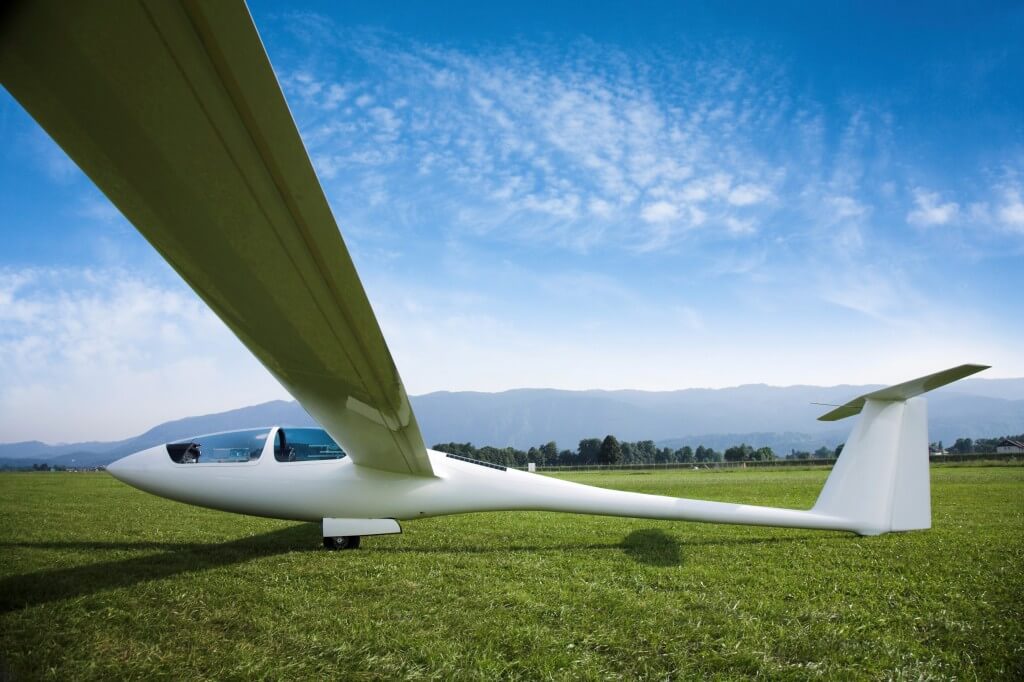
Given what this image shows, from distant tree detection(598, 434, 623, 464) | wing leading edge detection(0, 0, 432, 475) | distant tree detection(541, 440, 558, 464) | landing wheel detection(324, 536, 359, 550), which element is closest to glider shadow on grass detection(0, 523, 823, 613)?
landing wheel detection(324, 536, 359, 550)

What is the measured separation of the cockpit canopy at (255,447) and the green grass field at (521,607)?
3.92 ft

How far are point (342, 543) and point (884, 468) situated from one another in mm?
7068

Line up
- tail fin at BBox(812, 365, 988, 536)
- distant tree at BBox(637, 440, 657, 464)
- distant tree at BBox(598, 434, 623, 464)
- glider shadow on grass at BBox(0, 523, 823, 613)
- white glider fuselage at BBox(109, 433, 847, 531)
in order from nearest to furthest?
glider shadow on grass at BBox(0, 523, 823, 613)
tail fin at BBox(812, 365, 988, 536)
white glider fuselage at BBox(109, 433, 847, 531)
distant tree at BBox(598, 434, 623, 464)
distant tree at BBox(637, 440, 657, 464)

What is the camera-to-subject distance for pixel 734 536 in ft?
25.1

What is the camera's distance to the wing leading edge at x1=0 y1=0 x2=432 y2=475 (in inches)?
62.3

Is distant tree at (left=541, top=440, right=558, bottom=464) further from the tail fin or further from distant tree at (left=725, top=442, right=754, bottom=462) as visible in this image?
the tail fin

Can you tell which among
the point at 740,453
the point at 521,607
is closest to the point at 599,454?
the point at 740,453

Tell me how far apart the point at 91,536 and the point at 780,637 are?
9.64m

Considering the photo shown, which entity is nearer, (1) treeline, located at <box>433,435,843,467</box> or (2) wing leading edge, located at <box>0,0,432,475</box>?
(2) wing leading edge, located at <box>0,0,432,475</box>

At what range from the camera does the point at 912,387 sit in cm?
603

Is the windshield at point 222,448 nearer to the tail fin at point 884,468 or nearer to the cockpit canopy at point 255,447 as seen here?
the cockpit canopy at point 255,447

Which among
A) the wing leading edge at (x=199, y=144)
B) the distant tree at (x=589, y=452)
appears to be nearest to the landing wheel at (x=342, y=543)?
the wing leading edge at (x=199, y=144)

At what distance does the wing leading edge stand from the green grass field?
216 centimetres

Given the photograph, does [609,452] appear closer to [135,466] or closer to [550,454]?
[550,454]
